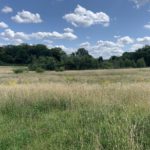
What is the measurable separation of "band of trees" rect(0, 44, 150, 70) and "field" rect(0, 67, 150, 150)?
7479 centimetres

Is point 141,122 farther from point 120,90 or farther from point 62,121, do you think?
point 120,90

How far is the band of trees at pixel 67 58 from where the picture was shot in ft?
284

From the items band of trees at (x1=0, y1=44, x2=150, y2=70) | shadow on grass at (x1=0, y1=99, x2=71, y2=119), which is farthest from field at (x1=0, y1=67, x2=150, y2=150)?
band of trees at (x1=0, y1=44, x2=150, y2=70)

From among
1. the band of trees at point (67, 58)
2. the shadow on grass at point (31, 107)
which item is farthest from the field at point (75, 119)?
the band of trees at point (67, 58)

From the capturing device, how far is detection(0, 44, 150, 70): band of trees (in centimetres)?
8650

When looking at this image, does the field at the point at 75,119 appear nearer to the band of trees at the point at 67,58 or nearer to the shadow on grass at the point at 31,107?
the shadow on grass at the point at 31,107

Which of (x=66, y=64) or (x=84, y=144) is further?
(x=66, y=64)

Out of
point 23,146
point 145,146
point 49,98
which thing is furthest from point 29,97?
point 145,146

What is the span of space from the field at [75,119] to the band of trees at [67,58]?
74.8 m

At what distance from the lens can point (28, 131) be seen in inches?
236

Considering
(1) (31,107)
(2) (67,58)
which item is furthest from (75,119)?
(2) (67,58)

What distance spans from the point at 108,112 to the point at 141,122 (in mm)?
1105

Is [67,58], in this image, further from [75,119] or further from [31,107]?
[75,119]

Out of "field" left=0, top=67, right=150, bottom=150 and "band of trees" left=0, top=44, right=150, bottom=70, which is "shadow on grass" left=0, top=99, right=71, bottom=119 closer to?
"field" left=0, top=67, right=150, bottom=150
